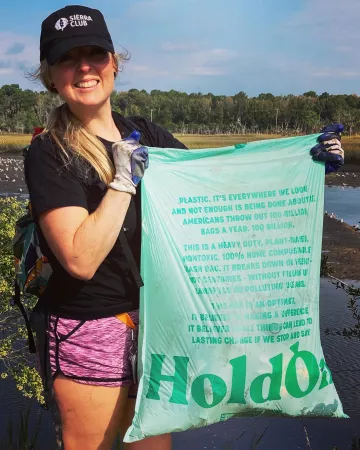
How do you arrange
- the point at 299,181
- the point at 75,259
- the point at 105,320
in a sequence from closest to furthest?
the point at 75,259 → the point at 105,320 → the point at 299,181

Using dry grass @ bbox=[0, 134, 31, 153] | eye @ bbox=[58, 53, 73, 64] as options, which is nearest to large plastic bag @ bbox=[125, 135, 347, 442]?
eye @ bbox=[58, 53, 73, 64]

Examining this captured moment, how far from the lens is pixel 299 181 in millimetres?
2303

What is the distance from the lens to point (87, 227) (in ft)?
6.27

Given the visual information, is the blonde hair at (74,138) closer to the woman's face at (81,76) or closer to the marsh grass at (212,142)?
the woman's face at (81,76)

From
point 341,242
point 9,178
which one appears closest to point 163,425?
point 341,242

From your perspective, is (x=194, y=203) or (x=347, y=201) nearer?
(x=194, y=203)

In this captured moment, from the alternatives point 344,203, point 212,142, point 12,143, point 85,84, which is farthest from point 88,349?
point 12,143

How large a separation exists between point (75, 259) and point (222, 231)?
1.89 ft

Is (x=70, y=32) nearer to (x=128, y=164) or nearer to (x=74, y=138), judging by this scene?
(x=74, y=138)

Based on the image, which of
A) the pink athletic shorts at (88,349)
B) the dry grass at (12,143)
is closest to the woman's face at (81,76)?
the pink athletic shorts at (88,349)

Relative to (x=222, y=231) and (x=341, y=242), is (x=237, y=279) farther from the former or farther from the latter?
(x=341, y=242)

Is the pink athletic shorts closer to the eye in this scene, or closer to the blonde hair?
the blonde hair

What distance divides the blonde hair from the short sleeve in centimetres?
4

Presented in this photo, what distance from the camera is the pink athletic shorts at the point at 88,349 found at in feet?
6.93
